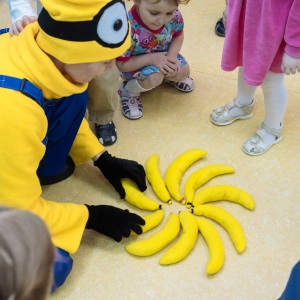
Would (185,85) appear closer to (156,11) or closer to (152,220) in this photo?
(156,11)

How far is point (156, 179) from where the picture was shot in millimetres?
1358

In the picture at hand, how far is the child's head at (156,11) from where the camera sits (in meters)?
1.39

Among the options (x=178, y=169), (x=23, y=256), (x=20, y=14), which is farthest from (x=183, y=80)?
(x=23, y=256)

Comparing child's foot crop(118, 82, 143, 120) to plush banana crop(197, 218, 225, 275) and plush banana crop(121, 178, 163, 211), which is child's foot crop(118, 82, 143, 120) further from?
plush banana crop(197, 218, 225, 275)

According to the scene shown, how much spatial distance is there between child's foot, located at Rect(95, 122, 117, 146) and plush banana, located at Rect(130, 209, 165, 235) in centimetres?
33

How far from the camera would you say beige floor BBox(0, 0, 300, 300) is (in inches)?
45.4

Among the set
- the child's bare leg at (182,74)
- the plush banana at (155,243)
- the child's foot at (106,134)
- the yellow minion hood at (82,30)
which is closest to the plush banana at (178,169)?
the plush banana at (155,243)

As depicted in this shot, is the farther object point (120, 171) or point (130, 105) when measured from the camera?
point (130, 105)

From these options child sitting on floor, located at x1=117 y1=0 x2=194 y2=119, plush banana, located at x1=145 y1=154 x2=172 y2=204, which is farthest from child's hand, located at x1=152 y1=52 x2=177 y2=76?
plush banana, located at x1=145 y1=154 x2=172 y2=204

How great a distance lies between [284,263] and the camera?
3.92 ft

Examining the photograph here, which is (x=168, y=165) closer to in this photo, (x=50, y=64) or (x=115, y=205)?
(x=115, y=205)

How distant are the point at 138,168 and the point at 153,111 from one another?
35 cm

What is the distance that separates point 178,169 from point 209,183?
4.0 inches

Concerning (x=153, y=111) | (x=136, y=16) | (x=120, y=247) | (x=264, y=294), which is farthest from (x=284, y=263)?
(x=136, y=16)
